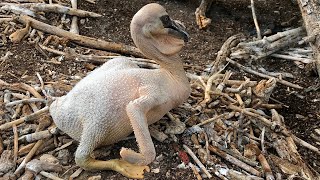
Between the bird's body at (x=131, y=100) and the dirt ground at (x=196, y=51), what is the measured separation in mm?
125

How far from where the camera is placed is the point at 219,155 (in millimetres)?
3176

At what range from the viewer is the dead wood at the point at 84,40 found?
434 centimetres

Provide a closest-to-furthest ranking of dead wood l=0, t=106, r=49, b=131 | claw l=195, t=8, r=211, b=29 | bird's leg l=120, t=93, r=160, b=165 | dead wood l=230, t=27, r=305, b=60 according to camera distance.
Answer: bird's leg l=120, t=93, r=160, b=165 → dead wood l=0, t=106, r=49, b=131 → dead wood l=230, t=27, r=305, b=60 → claw l=195, t=8, r=211, b=29

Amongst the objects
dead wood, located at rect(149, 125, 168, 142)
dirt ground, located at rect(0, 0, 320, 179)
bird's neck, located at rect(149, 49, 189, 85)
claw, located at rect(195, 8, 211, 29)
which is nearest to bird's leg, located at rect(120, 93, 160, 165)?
dirt ground, located at rect(0, 0, 320, 179)

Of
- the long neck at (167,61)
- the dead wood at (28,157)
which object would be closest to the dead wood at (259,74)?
the long neck at (167,61)

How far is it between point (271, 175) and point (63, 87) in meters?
1.42

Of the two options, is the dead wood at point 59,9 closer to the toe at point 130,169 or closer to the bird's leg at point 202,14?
the bird's leg at point 202,14

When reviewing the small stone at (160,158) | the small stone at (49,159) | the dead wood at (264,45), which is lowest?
the small stone at (49,159)

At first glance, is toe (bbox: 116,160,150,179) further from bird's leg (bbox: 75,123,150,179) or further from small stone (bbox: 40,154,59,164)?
small stone (bbox: 40,154,59,164)

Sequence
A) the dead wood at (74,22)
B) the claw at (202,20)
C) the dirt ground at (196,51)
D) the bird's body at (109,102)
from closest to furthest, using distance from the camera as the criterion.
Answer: the bird's body at (109,102) → the dirt ground at (196,51) → the dead wood at (74,22) → the claw at (202,20)

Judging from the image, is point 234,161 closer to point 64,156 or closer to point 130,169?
point 130,169

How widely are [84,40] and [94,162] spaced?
5.51 feet

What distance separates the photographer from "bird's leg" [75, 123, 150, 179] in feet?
9.49

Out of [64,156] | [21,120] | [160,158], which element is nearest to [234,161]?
[160,158]
